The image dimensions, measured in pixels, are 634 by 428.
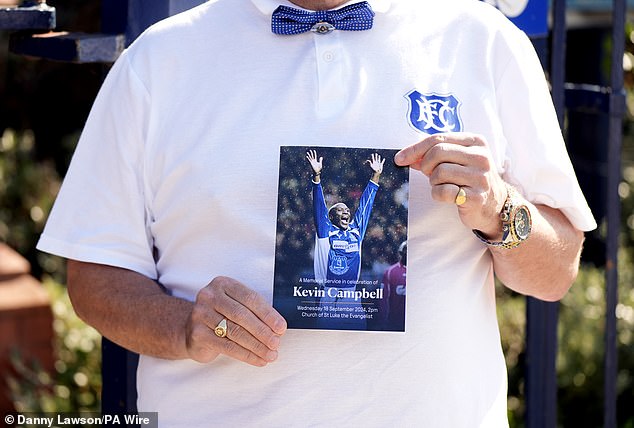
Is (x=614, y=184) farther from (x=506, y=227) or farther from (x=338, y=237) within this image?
(x=338, y=237)

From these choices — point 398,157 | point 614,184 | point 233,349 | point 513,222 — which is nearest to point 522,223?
point 513,222

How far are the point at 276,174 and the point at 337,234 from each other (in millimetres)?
183

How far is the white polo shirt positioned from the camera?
1.95 m

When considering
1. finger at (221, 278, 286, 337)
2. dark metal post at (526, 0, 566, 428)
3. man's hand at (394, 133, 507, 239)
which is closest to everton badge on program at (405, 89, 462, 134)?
man's hand at (394, 133, 507, 239)

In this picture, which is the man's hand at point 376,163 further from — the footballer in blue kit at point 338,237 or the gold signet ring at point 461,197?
the gold signet ring at point 461,197

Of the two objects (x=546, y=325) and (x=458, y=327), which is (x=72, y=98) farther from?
(x=458, y=327)

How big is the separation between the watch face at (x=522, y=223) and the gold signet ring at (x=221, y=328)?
0.57m

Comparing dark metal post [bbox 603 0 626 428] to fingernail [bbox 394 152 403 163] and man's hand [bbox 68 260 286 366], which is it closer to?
fingernail [bbox 394 152 403 163]

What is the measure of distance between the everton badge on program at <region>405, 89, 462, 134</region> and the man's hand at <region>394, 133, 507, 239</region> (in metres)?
0.11

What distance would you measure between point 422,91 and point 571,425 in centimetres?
235

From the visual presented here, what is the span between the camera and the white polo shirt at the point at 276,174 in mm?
1953

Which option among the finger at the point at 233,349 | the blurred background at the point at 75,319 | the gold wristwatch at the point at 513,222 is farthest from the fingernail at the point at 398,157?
the blurred background at the point at 75,319

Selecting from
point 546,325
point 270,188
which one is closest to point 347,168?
point 270,188

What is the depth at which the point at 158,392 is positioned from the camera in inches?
82.7
